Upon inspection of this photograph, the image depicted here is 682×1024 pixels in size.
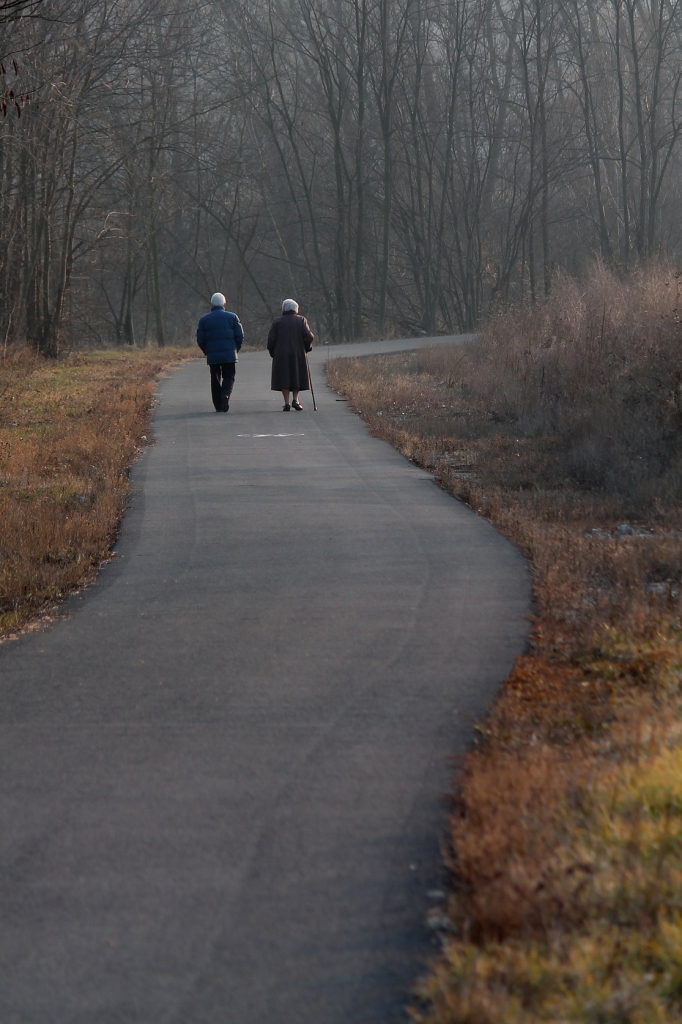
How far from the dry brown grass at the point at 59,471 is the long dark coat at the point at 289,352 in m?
2.18

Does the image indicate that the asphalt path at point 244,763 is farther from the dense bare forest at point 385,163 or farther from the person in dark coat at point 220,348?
the dense bare forest at point 385,163

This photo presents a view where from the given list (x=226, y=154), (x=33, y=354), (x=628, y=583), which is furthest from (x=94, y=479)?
(x=226, y=154)

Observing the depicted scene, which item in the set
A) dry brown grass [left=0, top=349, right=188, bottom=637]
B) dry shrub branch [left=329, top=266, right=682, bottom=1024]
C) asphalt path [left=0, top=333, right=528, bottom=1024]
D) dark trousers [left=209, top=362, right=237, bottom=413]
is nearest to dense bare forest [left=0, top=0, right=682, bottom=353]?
dry brown grass [left=0, top=349, right=188, bottom=637]

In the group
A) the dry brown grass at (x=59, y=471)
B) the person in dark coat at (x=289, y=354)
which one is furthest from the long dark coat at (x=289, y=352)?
the dry brown grass at (x=59, y=471)

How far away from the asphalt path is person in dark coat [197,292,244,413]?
8729 millimetres

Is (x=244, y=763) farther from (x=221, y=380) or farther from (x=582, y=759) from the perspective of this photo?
(x=221, y=380)

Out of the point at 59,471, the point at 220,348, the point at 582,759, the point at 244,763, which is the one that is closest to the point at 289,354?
the point at 220,348

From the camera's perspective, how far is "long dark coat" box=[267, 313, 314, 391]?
18.9m

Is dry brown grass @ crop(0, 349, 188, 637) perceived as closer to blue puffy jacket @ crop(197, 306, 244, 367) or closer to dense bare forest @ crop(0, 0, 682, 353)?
blue puffy jacket @ crop(197, 306, 244, 367)

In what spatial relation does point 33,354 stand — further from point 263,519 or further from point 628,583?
point 628,583

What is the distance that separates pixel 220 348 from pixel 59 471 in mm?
5969

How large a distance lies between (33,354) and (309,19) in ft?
76.1

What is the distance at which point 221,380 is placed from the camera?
18812 mm

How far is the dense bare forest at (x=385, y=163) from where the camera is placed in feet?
148
